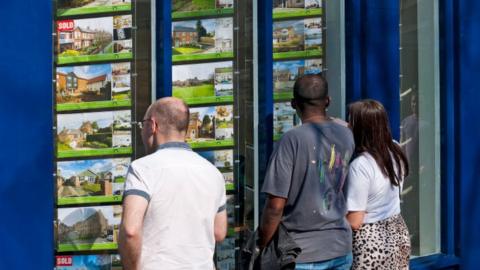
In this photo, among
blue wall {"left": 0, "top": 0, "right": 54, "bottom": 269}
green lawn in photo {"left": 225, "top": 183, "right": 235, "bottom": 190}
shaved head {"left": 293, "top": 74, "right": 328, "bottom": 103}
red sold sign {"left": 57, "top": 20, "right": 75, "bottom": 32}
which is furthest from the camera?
green lawn in photo {"left": 225, "top": 183, "right": 235, "bottom": 190}

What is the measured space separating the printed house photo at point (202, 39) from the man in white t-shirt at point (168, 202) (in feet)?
4.37

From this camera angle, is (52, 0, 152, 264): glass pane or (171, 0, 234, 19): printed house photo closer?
(52, 0, 152, 264): glass pane

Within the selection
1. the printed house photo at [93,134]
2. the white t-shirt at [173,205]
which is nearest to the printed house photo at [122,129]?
the printed house photo at [93,134]

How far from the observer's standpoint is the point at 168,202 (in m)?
3.71

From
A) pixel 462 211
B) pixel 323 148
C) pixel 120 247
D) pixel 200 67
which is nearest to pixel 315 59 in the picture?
pixel 200 67

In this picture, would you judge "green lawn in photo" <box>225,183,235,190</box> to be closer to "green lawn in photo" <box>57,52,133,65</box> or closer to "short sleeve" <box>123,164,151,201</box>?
"green lawn in photo" <box>57,52,133,65</box>

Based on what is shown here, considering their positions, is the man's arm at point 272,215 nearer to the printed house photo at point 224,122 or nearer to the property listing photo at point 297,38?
the printed house photo at point 224,122

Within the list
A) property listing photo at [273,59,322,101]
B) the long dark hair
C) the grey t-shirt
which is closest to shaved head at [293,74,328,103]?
the grey t-shirt

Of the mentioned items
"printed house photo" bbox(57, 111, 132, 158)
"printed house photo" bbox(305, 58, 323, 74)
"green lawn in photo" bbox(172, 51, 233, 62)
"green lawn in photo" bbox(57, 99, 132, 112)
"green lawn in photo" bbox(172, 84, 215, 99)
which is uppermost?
"green lawn in photo" bbox(172, 51, 233, 62)

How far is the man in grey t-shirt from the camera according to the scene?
439cm

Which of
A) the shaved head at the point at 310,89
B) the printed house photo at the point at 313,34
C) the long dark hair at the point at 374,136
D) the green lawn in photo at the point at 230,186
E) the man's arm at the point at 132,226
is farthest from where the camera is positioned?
the printed house photo at the point at 313,34

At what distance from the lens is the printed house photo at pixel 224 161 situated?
209 inches

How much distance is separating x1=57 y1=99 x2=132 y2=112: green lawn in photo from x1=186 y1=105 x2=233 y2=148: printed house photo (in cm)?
46

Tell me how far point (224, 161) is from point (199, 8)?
0.87m
